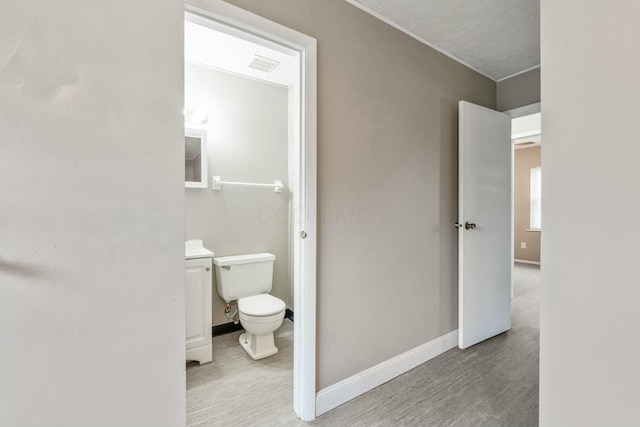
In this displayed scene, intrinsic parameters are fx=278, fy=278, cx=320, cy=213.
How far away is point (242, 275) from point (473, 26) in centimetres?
253

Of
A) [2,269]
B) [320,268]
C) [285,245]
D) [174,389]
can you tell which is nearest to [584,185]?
[320,268]

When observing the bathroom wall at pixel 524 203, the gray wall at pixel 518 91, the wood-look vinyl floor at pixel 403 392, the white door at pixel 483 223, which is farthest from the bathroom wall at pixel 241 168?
the bathroom wall at pixel 524 203

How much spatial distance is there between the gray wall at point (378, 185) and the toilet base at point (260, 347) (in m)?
0.71

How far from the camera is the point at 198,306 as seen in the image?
2033 mm

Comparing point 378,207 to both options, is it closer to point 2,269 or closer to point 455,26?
point 455,26

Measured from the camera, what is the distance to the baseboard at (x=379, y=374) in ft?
5.23

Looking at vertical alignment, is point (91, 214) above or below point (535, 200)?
below

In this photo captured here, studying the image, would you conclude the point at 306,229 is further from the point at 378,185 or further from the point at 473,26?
the point at 473,26

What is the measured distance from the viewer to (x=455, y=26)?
189 cm

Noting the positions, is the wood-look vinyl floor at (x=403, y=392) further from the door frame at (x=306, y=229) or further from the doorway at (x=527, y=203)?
the doorway at (x=527, y=203)

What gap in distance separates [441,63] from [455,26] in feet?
1.05

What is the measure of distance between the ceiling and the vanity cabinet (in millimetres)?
2012

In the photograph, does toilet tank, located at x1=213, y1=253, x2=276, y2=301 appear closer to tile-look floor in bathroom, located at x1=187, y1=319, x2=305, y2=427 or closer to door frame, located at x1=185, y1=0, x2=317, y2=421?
tile-look floor in bathroom, located at x1=187, y1=319, x2=305, y2=427

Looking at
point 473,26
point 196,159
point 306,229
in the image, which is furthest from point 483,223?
point 196,159
